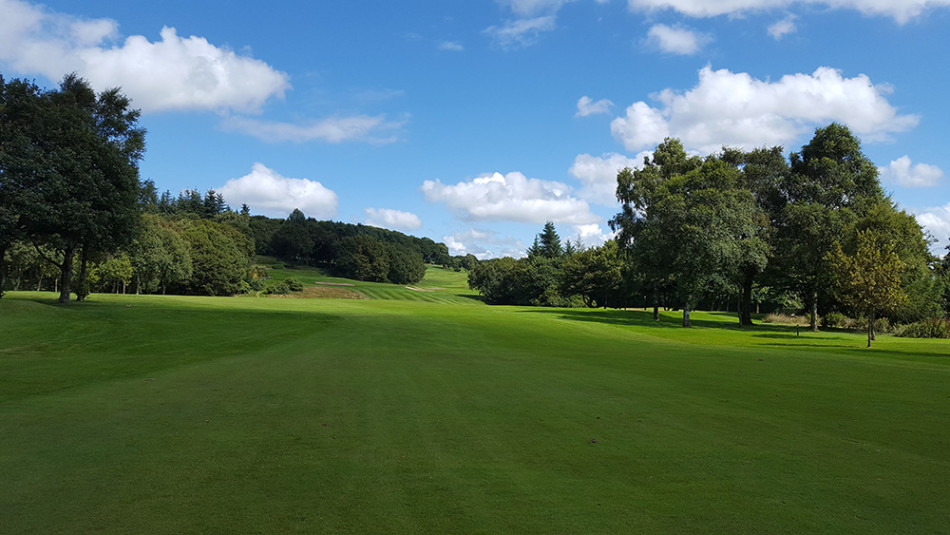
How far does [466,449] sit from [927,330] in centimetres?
5062

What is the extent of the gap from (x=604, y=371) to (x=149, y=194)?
36749 millimetres

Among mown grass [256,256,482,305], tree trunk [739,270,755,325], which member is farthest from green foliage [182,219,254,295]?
tree trunk [739,270,755,325]

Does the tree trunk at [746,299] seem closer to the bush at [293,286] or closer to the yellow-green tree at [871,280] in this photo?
the yellow-green tree at [871,280]

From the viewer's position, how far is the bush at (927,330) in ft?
135

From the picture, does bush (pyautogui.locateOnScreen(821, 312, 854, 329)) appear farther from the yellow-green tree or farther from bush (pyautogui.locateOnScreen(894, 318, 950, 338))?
the yellow-green tree

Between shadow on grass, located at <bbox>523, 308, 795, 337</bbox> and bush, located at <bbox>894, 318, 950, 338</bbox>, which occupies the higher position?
bush, located at <bbox>894, 318, 950, 338</bbox>

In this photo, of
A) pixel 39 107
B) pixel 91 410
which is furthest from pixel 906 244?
pixel 39 107

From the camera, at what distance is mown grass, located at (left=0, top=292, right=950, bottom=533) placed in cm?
489

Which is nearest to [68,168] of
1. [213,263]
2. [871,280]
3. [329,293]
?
[871,280]

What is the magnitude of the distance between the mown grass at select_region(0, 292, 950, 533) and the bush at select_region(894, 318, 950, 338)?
3438 cm

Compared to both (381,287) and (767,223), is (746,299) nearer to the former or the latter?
(767,223)

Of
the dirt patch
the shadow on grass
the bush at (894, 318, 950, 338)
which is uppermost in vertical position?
the bush at (894, 318, 950, 338)

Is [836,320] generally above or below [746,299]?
below

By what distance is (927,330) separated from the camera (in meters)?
42.0
